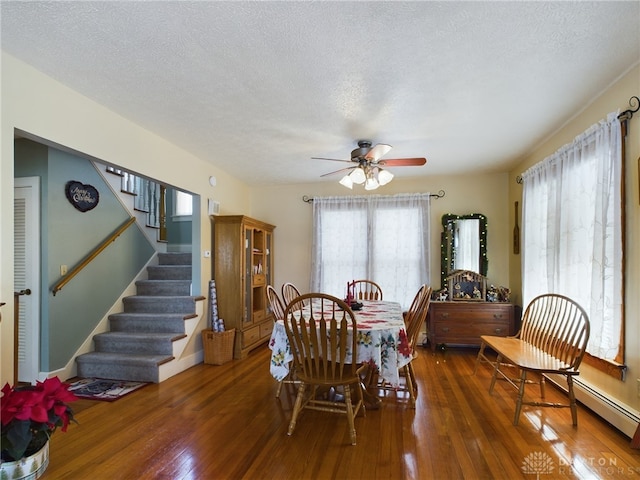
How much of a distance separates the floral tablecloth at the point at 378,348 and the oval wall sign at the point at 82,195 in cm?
276

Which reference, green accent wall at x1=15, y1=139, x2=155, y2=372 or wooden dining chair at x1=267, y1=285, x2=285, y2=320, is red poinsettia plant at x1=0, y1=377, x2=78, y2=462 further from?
green accent wall at x1=15, y1=139, x2=155, y2=372

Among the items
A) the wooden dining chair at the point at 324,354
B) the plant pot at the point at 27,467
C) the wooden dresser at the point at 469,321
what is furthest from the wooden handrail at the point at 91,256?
the wooden dresser at the point at 469,321

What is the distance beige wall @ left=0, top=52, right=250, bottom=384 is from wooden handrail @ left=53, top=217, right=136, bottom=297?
120 centimetres

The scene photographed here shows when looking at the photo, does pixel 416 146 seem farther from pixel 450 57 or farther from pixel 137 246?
pixel 137 246

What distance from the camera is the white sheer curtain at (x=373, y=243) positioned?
4.88 m

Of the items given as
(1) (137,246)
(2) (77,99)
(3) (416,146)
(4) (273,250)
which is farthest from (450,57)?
(1) (137,246)

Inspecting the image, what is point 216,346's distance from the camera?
389 centimetres

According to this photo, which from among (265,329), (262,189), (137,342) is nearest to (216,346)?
(137,342)

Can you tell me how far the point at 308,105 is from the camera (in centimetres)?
267

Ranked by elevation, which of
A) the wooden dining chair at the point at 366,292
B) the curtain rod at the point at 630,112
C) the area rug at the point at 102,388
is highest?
the curtain rod at the point at 630,112

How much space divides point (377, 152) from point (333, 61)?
1022 millimetres

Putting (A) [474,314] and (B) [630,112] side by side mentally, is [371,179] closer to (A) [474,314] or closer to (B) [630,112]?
(B) [630,112]

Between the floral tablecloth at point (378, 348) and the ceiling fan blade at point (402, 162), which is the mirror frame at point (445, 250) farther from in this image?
the floral tablecloth at point (378, 348)

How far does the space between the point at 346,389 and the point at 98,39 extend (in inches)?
103
